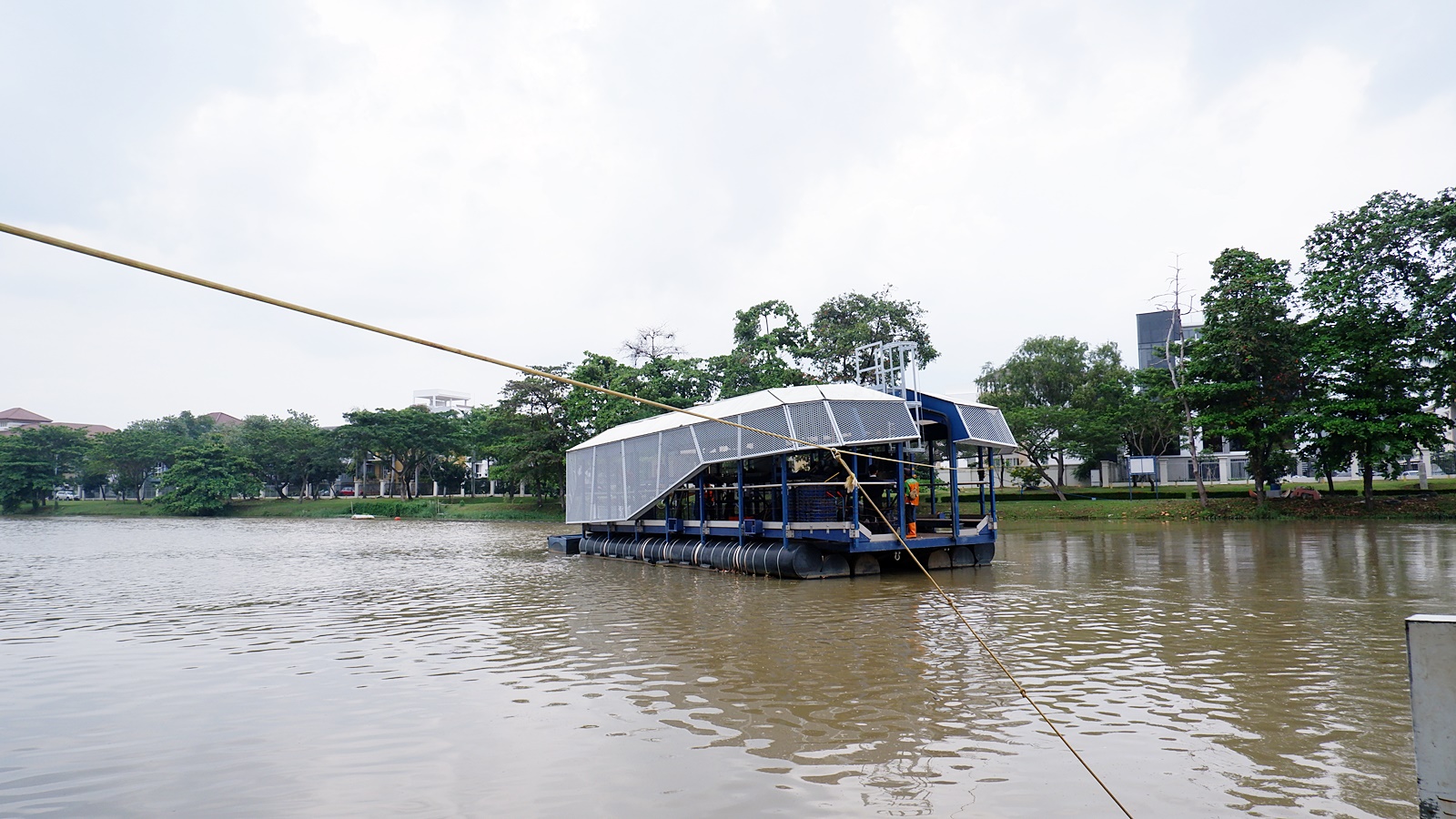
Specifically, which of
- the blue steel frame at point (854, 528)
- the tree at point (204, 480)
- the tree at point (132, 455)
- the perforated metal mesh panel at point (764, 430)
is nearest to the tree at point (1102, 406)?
the blue steel frame at point (854, 528)

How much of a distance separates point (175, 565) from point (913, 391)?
20.3 m

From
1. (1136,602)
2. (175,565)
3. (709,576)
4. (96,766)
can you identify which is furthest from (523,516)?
(96,766)

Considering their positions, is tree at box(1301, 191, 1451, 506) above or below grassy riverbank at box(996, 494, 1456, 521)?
above

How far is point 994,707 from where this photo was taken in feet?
23.0

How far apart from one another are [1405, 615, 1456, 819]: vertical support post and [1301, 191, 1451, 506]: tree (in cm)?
3478

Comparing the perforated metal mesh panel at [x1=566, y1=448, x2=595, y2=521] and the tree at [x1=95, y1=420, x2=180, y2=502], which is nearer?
the perforated metal mesh panel at [x1=566, y1=448, x2=595, y2=521]

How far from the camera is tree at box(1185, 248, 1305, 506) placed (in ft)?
114

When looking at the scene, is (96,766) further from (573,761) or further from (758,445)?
(758,445)

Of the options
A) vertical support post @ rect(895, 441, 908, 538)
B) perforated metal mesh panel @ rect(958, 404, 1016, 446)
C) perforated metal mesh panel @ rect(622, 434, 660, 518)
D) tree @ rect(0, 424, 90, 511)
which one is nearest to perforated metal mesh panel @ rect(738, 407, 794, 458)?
vertical support post @ rect(895, 441, 908, 538)

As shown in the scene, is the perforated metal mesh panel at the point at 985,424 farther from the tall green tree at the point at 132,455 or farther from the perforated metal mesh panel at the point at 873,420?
the tall green tree at the point at 132,455

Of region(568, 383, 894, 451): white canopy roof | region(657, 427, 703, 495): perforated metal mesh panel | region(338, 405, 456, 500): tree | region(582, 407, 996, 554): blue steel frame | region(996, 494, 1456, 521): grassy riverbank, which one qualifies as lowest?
region(996, 494, 1456, 521): grassy riverbank

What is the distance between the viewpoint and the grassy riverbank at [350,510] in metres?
58.9

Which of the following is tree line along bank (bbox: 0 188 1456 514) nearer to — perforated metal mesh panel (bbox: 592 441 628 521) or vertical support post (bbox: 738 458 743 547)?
perforated metal mesh panel (bbox: 592 441 628 521)

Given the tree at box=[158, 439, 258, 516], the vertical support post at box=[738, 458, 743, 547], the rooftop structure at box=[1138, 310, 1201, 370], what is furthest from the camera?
the rooftop structure at box=[1138, 310, 1201, 370]
